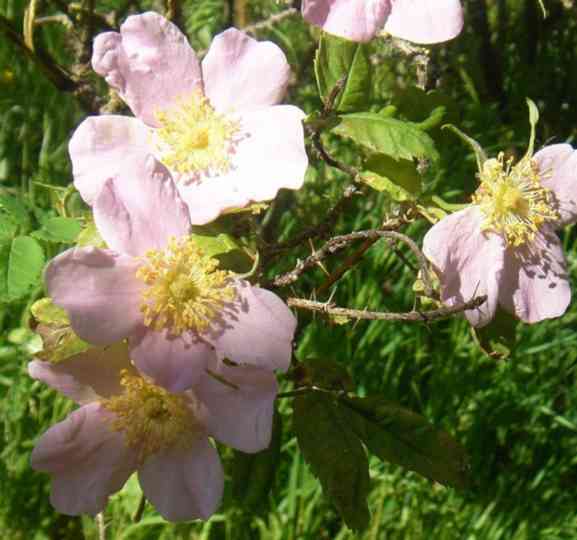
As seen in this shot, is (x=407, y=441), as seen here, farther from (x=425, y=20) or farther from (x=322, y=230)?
(x=425, y=20)

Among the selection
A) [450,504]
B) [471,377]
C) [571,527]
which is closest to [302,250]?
[471,377]

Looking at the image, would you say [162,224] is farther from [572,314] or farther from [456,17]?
[572,314]

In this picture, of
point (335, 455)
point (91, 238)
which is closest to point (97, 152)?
point (91, 238)

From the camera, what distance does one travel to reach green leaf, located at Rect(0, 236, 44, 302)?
89 cm

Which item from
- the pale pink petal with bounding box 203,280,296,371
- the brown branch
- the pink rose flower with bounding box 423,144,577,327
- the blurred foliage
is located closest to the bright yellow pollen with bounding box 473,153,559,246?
the pink rose flower with bounding box 423,144,577,327

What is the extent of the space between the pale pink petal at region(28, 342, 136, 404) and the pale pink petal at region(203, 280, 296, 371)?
11 cm

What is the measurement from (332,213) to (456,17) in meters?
0.27

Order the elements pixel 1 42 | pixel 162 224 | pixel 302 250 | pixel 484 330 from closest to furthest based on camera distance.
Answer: pixel 162 224, pixel 484 330, pixel 302 250, pixel 1 42

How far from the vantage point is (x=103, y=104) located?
1340 millimetres

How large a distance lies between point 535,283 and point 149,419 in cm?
42

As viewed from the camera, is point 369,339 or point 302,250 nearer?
point 302,250

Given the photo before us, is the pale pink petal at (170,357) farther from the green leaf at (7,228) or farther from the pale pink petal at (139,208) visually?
the green leaf at (7,228)

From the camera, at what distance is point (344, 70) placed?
936mm

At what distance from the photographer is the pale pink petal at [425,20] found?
84 cm
